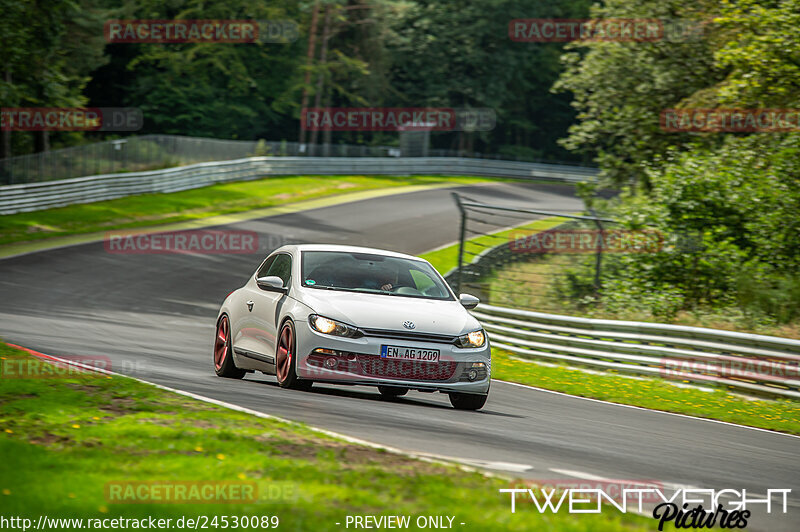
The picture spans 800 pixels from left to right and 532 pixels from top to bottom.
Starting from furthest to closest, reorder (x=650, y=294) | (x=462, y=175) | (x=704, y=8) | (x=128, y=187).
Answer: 1. (x=462, y=175)
2. (x=128, y=187)
3. (x=704, y=8)
4. (x=650, y=294)

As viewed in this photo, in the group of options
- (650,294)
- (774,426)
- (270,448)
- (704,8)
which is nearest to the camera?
(270,448)

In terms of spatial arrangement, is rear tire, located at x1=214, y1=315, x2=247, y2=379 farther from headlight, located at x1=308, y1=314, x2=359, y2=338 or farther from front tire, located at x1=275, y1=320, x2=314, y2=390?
headlight, located at x1=308, y1=314, x2=359, y2=338

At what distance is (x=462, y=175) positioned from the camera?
60250 mm

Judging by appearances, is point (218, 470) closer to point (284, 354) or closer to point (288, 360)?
point (288, 360)

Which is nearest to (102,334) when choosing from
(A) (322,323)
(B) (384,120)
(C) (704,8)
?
(A) (322,323)

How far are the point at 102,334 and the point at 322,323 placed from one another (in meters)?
7.30

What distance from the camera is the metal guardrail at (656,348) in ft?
45.7

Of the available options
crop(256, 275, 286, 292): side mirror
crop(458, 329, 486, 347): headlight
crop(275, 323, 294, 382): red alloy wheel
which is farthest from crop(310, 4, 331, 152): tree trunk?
crop(458, 329, 486, 347): headlight

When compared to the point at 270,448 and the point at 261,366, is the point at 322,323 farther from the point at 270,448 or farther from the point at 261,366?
the point at 270,448

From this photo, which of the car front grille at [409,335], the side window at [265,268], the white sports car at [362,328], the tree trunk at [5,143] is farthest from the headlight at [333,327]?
the tree trunk at [5,143]

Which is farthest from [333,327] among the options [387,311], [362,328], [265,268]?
[265,268]

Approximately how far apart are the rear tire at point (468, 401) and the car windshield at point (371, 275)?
43.1 inches

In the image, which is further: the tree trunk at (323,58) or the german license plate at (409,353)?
the tree trunk at (323,58)

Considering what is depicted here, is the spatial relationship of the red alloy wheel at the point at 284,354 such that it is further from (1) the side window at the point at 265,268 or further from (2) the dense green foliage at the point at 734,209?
(2) the dense green foliage at the point at 734,209
